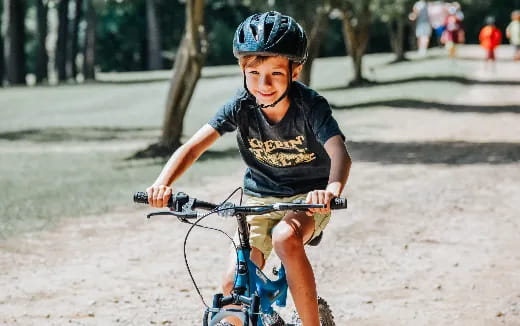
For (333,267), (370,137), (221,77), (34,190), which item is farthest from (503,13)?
(333,267)

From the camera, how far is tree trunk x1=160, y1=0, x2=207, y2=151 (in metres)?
16.7

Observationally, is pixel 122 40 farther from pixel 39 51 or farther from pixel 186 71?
pixel 186 71

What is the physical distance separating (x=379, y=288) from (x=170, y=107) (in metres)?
10.4

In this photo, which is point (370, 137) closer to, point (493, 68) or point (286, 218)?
point (286, 218)

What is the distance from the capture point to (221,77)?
143ft

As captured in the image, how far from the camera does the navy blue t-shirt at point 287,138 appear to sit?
422cm

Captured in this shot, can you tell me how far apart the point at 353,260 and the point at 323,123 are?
3.95 m

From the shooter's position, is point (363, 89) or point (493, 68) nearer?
point (363, 89)

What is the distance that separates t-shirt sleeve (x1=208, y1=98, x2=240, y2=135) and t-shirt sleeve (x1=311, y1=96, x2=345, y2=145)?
1.12 feet

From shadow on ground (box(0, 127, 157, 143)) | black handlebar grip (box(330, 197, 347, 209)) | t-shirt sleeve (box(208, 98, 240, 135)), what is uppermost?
t-shirt sleeve (box(208, 98, 240, 135))

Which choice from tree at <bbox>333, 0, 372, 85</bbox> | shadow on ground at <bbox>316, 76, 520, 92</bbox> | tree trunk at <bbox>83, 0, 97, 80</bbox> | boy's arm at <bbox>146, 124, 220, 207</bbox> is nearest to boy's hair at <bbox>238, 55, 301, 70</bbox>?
boy's arm at <bbox>146, 124, 220, 207</bbox>

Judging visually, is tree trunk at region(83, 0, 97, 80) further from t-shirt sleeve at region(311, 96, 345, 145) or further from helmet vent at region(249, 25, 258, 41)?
helmet vent at region(249, 25, 258, 41)

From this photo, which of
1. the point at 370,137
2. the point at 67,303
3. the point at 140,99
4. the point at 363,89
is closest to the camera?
the point at 67,303

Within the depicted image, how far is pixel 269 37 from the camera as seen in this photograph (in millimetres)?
3980
